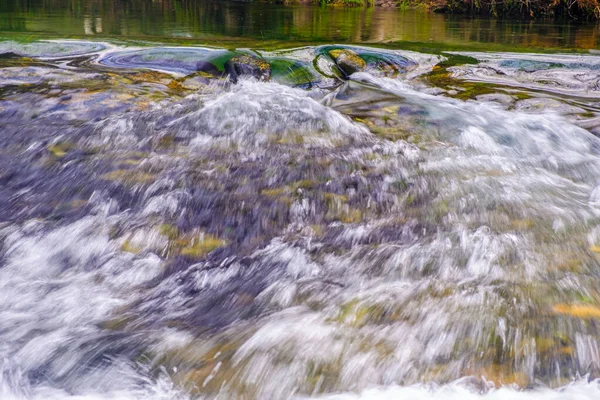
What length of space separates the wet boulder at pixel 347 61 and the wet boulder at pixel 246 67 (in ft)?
3.24

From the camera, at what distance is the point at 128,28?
31.8 ft

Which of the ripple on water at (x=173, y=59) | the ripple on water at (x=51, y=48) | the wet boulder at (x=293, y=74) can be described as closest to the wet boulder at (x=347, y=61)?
the wet boulder at (x=293, y=74)

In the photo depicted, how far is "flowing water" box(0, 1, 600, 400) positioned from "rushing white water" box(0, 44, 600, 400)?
0.01 metres

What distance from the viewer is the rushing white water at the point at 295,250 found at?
1.74 m

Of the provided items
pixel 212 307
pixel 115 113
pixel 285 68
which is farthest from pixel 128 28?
pixel 212 307

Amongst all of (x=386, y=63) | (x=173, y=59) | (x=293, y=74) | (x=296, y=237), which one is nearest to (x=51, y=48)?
(x=173, y=59)

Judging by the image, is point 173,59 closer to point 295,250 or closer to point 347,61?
point 347,61

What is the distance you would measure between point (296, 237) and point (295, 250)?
0.14 metres

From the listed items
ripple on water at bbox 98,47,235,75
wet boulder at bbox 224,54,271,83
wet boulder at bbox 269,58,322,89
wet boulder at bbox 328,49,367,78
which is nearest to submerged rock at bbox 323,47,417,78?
wet boulder at bbox 328,49,367,78

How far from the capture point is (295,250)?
8.34 feet

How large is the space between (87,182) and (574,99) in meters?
4.64

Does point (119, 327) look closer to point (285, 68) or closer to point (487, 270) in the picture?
point (487, 270)

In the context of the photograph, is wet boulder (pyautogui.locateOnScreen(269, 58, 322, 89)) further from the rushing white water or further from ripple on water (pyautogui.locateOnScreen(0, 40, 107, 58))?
ripple on water (pyautogui.locateOnScreen(0, 40, 107, 58))

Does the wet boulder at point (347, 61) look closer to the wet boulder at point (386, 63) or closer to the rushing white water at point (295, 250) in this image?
the wet boulder at point (386, 63)
